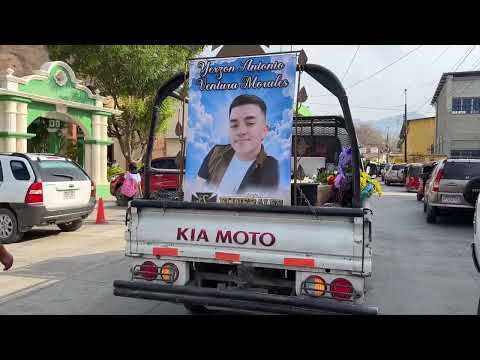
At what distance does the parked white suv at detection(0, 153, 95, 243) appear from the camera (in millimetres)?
9125

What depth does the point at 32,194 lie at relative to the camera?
29.8 ft

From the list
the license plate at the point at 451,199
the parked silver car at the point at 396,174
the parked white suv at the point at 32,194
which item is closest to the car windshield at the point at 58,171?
the parked white suv at the point at 32,194

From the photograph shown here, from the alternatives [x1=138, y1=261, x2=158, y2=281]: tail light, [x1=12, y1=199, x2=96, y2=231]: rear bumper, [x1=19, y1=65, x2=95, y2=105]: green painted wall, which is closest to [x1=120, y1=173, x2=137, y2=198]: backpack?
[x1=12, y1=199, x2=96, y2=231]: rear bumper

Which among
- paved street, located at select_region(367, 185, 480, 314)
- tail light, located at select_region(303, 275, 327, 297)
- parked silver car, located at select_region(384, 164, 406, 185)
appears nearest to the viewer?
tail light, located at select_region(303, 275, 327, 297)

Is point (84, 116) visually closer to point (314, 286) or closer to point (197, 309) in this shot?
Answer: point (197, 309)

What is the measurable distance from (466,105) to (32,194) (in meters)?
38.4

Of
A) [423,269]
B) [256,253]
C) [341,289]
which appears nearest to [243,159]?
[256,253]

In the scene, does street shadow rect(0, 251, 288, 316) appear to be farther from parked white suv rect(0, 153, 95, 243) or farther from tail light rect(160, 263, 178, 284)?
parked white suv rect(0, 153, 95, 243)

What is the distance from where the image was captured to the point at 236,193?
4.51 meters

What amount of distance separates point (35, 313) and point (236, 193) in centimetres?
265

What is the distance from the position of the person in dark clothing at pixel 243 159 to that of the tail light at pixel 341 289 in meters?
1.06

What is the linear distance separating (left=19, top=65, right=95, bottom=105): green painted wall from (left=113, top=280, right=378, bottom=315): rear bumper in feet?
40.7

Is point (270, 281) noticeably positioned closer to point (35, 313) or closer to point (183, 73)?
point (183, 73)
